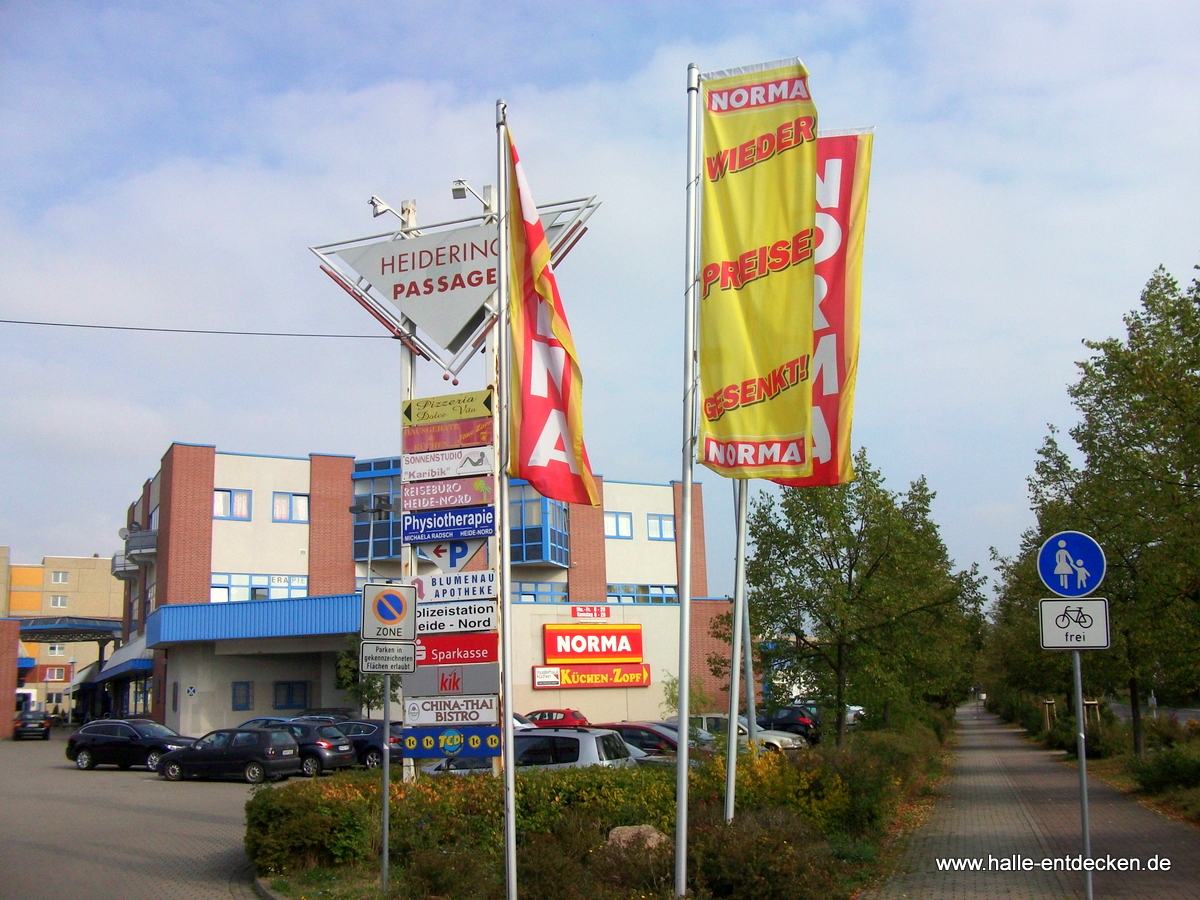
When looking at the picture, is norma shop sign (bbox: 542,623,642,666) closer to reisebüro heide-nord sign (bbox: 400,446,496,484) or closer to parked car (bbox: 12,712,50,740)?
parked car (bbox: 12,712,50,740)

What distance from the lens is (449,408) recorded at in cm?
1259

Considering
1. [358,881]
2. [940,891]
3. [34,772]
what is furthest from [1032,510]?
[34,772]

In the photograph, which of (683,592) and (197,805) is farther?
(197,805)

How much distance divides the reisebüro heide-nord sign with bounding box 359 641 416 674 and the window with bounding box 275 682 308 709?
39475 mm

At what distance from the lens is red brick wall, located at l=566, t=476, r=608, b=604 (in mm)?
53469

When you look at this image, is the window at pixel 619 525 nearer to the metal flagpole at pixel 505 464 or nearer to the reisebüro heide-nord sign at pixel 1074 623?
the reisebüro heide-nord sign at pixel 1074 623

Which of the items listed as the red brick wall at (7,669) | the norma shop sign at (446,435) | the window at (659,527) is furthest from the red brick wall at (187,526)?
the norma shop sign at (446,435)

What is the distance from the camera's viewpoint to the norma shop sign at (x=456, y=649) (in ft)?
35.5

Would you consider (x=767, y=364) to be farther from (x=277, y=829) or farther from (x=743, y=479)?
(x=277, y=829)

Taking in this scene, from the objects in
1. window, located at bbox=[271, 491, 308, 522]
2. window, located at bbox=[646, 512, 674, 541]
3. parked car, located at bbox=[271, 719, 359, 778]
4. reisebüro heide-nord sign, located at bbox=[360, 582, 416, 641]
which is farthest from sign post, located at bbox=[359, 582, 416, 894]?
window, located at bbox=[646, 512, 674, 541]

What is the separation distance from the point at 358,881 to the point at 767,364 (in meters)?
6.61

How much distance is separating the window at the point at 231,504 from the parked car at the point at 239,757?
22428 mm

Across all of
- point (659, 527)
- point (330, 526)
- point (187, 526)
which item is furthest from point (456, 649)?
point (659, 527)

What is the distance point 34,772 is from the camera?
1226 inches
